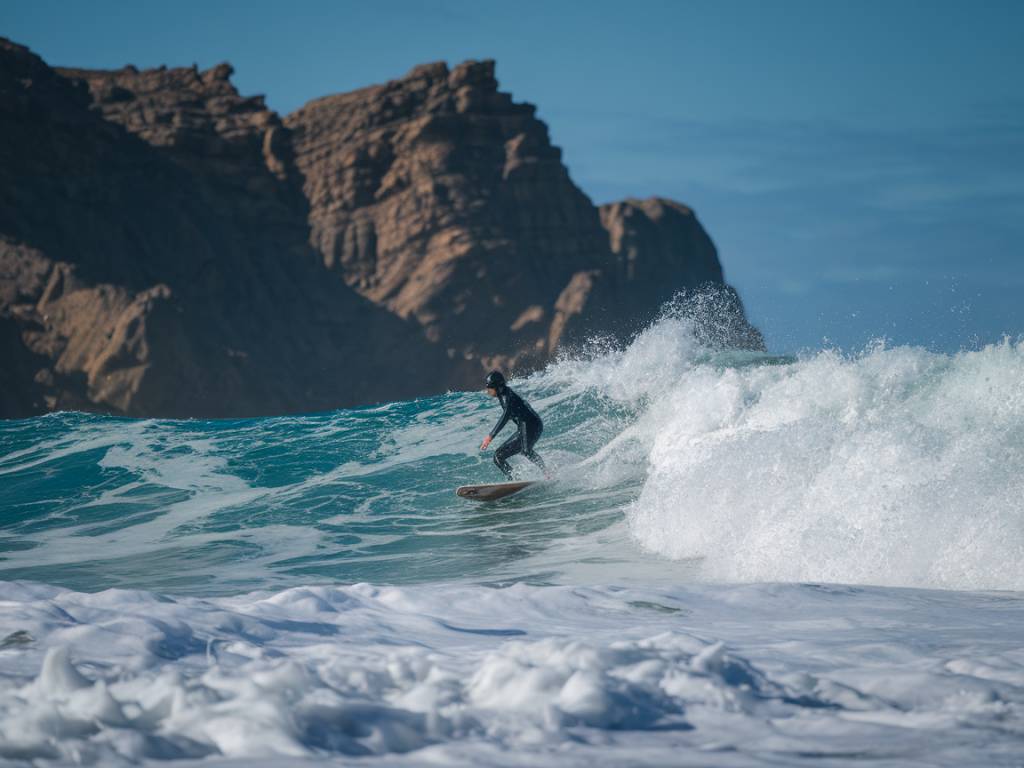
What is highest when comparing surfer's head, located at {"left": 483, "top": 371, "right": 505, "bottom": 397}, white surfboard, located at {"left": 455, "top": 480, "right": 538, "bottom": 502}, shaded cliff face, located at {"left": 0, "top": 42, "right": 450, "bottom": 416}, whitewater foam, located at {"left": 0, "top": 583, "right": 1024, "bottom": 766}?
shaded cliff face, located at {"left": 0, "top": 42, "right": 450, "bottom": 416}

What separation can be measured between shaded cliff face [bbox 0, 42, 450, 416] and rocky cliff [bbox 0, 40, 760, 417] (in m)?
0.12

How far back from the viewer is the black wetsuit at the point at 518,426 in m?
12.4

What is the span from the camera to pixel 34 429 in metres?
21.9

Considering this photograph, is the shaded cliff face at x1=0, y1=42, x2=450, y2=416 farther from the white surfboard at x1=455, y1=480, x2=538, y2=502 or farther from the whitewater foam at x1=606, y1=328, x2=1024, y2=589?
the whitewater foam at x1=606, y1=328, x2=1024, y2=589

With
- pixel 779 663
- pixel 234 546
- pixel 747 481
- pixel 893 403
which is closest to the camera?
pixel 779 663

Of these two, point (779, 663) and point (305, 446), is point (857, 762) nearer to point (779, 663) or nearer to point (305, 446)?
point (779, 663)

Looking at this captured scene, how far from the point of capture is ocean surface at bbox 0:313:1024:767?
2766 millimetres

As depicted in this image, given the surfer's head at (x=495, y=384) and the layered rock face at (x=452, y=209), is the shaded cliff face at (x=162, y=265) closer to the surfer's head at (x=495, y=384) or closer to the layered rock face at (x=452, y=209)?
the layered rock face at (x=452, y=209)

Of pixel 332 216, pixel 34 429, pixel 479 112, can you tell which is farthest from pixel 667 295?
pixel 34 429

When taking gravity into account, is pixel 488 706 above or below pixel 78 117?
below

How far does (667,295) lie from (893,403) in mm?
60831

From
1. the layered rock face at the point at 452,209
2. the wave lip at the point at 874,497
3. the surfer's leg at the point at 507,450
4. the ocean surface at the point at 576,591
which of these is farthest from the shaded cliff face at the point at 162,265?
the wave lip at the point at 874,497

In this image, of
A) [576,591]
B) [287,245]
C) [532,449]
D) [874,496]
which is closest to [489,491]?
[532,449]

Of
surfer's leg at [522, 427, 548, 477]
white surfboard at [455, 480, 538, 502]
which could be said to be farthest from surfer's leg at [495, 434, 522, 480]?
white surfboard at [455, 480, 538, 502]
